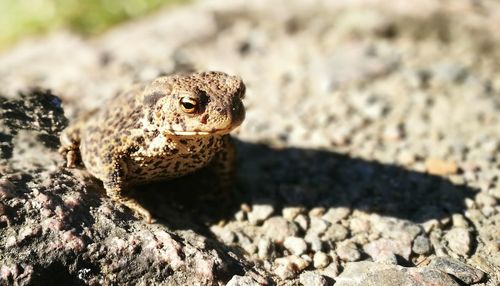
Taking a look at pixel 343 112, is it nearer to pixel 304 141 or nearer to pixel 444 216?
pixel 304 141

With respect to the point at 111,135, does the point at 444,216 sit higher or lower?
lower

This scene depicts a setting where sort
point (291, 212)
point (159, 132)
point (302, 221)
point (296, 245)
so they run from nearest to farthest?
point (159, 132), point (296, 245), point (302, 221), point (291, 212)

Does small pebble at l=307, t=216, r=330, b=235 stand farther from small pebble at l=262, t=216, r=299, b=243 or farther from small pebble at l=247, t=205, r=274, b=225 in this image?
small pebble at l=247, t=205, r=274, b=225

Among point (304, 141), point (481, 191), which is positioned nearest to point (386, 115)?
point (304, 141)

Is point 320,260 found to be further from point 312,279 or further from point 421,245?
point 421,245

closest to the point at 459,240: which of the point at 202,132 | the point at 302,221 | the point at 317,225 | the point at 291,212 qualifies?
the point at 317,225

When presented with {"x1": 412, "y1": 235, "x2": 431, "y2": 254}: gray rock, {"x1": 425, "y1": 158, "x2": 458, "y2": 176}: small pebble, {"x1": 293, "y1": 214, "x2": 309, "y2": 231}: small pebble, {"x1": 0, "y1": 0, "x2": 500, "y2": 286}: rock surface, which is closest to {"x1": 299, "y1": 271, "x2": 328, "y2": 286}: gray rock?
{"x1": 0, "y1": 0, "x2": 500, "y2": 286}: rock surface
